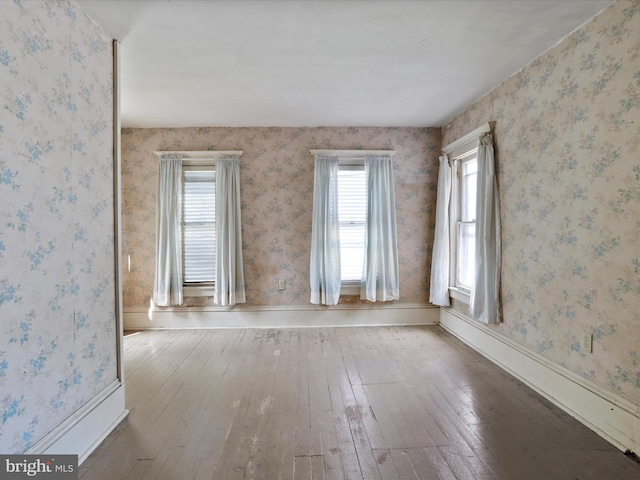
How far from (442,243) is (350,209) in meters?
1.20

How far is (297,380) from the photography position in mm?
2734

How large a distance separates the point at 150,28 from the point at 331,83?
142 centimetres

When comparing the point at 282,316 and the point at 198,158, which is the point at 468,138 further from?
the point at 198,158

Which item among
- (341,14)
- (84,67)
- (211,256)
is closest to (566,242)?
(341,14)

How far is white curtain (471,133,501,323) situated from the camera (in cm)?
299

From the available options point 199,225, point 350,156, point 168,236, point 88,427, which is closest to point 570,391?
point 88,427

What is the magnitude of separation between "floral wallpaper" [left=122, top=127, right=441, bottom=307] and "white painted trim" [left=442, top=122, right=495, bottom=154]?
1.51ft

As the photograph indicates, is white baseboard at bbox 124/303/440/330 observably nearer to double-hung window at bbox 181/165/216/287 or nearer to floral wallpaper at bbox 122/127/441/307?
floral wallpaper at bbox 122/127/441/307

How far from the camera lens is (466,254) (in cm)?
384

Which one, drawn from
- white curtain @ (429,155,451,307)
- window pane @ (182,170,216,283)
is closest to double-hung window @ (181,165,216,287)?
window pane @ (182,170,216,283)

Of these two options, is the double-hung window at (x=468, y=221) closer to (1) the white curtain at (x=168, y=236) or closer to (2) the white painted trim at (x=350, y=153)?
(2) the white painted trim at (x=350, y=153)

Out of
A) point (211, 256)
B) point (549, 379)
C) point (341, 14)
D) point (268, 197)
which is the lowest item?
point (549, 379)

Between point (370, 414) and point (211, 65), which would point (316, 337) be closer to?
point (370, 414)

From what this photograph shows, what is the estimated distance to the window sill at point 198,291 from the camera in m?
4.14
